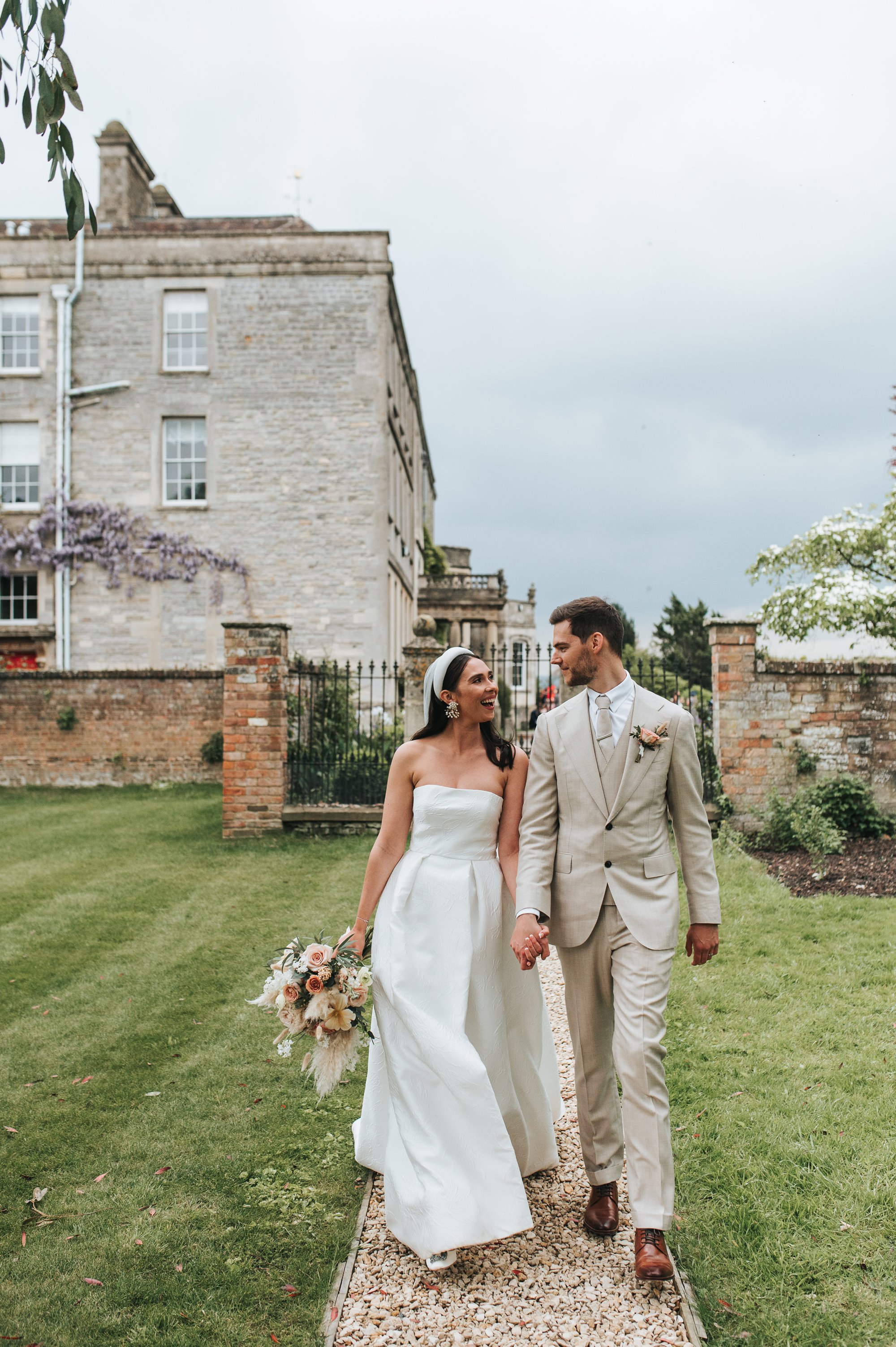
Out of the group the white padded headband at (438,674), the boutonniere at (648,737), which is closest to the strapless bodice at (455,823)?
the white padded headband at (438,674)

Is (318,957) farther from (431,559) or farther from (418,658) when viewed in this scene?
(431,559)

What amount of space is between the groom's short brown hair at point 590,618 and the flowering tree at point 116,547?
18121mm

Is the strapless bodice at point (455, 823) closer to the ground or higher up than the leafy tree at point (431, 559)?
closer to the ground

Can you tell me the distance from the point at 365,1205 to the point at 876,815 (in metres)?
8.80

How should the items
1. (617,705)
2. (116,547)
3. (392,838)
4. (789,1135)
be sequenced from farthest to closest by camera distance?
(116,547), (789,1135), (392,838), (617,705)

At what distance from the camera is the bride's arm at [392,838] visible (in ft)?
11.5

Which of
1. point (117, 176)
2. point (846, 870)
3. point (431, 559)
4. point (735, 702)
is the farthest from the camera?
point (431, 559)

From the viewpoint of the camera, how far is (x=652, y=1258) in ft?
9.29

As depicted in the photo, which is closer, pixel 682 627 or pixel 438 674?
pixel 438 674

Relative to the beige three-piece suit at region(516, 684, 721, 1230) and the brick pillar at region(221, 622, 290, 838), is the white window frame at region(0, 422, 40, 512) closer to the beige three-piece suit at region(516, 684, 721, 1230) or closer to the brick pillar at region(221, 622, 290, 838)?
the brick pillar at region(221, 622, 290, 838)

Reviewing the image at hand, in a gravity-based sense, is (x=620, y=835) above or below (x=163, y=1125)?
above

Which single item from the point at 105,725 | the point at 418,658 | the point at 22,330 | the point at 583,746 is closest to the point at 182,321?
the point at 22,330

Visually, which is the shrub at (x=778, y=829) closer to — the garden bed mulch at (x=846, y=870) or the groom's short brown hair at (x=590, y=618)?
the garden bed mulch at (x=846, y=870)

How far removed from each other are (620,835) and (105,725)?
1509cm
